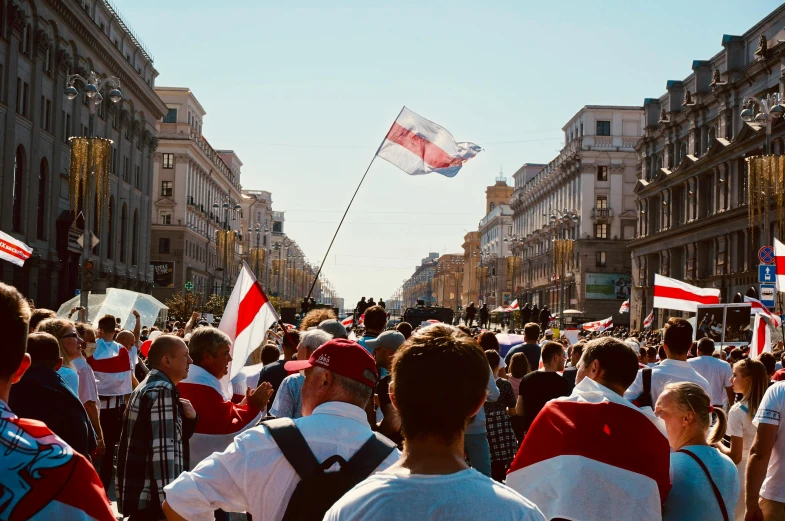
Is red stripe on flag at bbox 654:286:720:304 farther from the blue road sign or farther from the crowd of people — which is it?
the crowd of people

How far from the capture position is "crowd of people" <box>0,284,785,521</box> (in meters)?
2.61

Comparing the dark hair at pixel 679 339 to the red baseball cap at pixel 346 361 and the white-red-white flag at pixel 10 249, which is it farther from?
the white-red-white flag at pixel 10 249

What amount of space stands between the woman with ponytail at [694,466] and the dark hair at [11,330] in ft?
10.1

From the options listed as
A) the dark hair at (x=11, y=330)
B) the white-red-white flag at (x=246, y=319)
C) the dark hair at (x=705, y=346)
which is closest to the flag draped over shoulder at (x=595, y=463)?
the dark hair at (x=11, y=330)

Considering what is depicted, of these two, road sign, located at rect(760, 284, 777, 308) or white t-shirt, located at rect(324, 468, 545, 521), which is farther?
road sign, located at rect(760, 284, 777, 308)

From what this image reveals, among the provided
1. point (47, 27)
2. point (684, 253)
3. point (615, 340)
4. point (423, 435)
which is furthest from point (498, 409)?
A: point (684, 253)

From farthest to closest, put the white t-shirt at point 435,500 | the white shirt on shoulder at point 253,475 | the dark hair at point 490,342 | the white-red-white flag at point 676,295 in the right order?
1. the white-red-white flag at point 676,295
2. the dark hair at point 490,342
3. the white shirt on shoulder at point 253,475
4. the white t-shirt at point 435,500

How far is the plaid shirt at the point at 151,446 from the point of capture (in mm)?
5797

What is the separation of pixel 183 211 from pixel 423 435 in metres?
87.7

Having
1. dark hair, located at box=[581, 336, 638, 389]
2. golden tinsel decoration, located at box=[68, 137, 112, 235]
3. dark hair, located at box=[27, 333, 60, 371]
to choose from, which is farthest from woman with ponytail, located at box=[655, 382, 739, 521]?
golden tinsel decoration, located at box=[68, 137, 112, 235]

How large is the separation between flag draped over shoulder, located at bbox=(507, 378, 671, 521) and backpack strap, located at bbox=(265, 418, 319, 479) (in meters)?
1.14

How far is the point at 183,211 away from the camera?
88.3m

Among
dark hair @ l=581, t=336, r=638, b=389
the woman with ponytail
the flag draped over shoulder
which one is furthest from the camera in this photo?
dark hair @ l=581, t=336, r=638, b=389

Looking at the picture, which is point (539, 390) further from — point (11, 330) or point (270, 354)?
point (11, 330)
